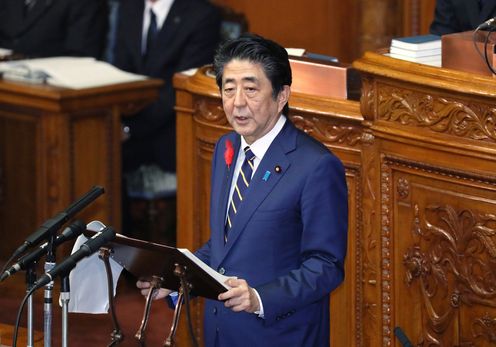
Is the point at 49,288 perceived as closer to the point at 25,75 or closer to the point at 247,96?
the point at 247,96

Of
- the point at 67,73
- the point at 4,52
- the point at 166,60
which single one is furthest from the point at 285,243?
the point at 4,52

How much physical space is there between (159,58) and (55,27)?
0.88 m

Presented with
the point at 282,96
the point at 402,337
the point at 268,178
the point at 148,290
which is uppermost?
the point at 282,96

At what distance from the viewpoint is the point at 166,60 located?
726cm

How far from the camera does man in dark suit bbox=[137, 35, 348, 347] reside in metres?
3.44

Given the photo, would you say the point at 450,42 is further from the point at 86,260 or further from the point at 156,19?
the point at 156,19

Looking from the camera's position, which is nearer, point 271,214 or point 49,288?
point 49,288

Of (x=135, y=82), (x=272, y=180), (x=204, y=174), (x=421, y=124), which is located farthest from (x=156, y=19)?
(x=272, y=180)

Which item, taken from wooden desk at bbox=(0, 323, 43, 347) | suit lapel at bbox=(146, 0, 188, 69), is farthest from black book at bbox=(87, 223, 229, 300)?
suit lapel at bbox=(146, 0, 188, 69)

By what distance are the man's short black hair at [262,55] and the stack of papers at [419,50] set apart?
0.77 meters

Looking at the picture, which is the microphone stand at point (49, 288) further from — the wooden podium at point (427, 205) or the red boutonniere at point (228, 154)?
the wooden podium at point (427, 205)

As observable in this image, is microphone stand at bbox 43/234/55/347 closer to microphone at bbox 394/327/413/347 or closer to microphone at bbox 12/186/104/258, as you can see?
microphone at bbox 12/186/104/258

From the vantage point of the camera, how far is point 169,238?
283 inches

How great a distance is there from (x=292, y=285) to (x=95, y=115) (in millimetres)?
3370
